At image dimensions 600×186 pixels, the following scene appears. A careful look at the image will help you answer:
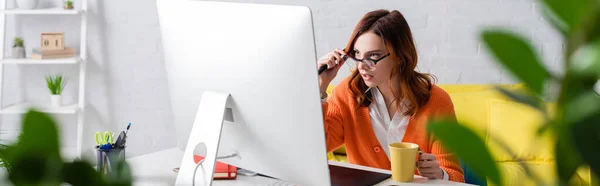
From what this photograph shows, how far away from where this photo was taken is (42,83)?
162 inches

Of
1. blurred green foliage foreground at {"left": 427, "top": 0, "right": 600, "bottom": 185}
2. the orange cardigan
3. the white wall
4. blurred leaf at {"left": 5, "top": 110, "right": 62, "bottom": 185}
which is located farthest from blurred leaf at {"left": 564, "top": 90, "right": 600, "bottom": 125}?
the white wall

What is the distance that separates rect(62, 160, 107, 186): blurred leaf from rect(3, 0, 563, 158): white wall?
143 inches

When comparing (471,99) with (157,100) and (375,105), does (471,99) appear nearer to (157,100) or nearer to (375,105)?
(375,105)

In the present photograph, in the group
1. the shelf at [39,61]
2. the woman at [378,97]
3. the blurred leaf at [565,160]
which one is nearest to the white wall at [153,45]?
the shelf at [39,61]

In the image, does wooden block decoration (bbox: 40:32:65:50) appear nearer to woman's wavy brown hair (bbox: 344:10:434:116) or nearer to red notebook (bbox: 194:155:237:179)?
woman's wavy brown hair (bbox: 344:10:434:116)

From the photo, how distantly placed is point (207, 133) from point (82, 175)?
1318mm

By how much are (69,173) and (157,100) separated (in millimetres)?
3992

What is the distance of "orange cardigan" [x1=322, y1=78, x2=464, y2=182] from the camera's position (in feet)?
7.31

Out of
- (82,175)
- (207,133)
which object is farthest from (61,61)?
(82,175)

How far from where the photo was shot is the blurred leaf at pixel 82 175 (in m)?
0.16

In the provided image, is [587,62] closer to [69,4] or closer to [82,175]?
[82,175]

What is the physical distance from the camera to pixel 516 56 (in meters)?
0.15

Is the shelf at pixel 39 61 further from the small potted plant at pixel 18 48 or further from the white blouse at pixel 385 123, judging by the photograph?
the white blouse at pixel 385 123

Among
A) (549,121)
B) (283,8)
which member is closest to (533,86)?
(549,121)
